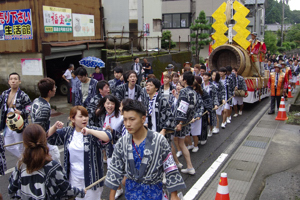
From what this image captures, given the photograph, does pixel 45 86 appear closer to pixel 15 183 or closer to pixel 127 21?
pixel 15 183

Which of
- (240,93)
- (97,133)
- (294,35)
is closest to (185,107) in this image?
(97,133)

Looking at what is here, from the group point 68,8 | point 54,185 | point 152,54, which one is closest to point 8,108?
point 54,185

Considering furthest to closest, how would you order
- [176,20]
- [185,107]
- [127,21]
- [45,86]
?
[176,20], [127,21], [185,107], [45,86]

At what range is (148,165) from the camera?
113 inches

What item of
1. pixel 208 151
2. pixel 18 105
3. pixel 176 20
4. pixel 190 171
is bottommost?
pixel 208 151

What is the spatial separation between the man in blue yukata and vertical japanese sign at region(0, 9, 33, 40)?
10.3 metres

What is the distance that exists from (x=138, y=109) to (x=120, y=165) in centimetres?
58

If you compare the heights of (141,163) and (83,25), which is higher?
(83,25)

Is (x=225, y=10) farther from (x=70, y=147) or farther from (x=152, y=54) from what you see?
(x=70, y=147)

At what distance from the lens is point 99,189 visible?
3900 mm

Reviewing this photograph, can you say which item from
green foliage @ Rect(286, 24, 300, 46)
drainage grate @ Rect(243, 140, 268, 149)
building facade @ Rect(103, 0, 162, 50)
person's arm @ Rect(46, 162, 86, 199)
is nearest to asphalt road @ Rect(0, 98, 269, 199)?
drainage grate @ Rect(243, 140, 268, 149)

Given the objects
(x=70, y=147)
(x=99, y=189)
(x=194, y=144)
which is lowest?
(x=194, y=144)

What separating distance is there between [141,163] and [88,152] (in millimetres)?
1023

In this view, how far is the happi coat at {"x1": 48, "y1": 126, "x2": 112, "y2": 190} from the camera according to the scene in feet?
12.1
